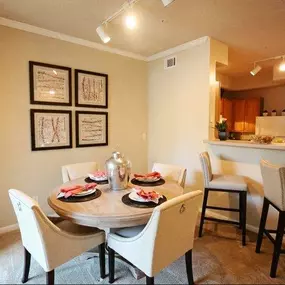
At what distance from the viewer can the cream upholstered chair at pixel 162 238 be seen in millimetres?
1398

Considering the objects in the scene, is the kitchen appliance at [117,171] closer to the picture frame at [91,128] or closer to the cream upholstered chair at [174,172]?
the cream upholstered chair at [174,172]

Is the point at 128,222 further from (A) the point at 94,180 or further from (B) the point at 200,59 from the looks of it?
(B) the point at 200,59

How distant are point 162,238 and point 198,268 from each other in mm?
852

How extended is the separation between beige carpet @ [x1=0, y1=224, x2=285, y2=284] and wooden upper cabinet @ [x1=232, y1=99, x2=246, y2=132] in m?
3.89

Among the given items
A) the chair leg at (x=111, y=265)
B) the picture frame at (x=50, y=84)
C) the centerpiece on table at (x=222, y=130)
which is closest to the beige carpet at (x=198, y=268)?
the chair leg at (x=111, y=265)

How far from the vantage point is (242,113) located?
18.9 ft

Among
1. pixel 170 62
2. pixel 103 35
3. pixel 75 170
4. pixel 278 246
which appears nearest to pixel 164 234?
pixel 278 246

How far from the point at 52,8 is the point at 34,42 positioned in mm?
646

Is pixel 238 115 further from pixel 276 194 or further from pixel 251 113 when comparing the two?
pixel 276 194

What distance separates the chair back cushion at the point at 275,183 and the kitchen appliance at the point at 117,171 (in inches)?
52.1

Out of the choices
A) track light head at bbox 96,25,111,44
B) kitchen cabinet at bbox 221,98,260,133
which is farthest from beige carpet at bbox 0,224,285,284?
kitchen cabinet at bbox 221,98,260,133

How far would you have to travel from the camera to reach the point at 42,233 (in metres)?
1.43

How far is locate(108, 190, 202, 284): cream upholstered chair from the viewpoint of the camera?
140 cm

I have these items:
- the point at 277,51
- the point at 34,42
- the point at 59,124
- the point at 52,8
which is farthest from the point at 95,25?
the point at 277,51
